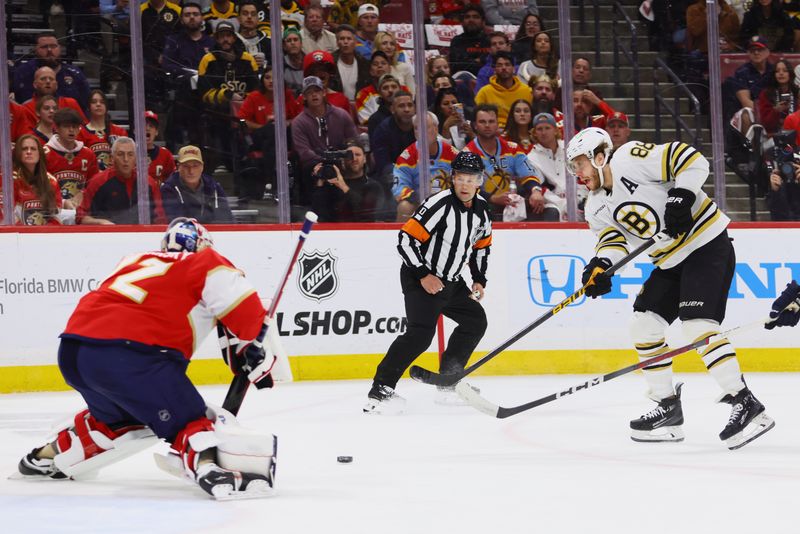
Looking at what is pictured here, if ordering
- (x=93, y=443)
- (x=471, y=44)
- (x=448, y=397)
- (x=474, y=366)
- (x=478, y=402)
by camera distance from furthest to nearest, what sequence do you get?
(x=471, y=44), (x=448, y=397), (x=474, y=366), (x=478, y=402), (x=93, y=443)

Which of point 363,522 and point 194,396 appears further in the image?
point 194,396

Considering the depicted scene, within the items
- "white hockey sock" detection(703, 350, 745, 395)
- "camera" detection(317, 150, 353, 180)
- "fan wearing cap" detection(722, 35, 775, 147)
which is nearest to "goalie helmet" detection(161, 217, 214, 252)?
"white hockey sock" detection(703, 350, 745, 395)

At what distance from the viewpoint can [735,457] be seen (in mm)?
4062

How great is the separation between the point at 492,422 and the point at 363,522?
7.20 ft

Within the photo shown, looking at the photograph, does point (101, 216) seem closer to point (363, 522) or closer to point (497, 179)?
point (497, 179)

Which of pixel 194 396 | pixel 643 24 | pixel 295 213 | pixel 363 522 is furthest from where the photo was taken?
pixel 643 24

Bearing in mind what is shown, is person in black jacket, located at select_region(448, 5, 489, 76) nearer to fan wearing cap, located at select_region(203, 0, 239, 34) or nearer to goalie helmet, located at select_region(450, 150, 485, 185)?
fan wearing cap, located at select_region(203, 0, 239, 34)

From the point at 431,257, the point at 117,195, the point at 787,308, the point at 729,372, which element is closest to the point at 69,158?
Result: the point at 117,195

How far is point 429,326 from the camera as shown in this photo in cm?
565

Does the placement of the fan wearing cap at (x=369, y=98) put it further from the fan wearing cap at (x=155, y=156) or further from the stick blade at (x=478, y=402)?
the stick blade at (x=478, y=402)

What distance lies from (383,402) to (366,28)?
282 centimetres

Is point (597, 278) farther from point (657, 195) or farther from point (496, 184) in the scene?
point (496, 184)

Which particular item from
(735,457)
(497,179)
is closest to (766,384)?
(497,179)

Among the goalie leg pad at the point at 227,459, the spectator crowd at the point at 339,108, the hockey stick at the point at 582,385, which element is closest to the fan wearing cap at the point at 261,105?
the spectator crowd at the point at 339,108
